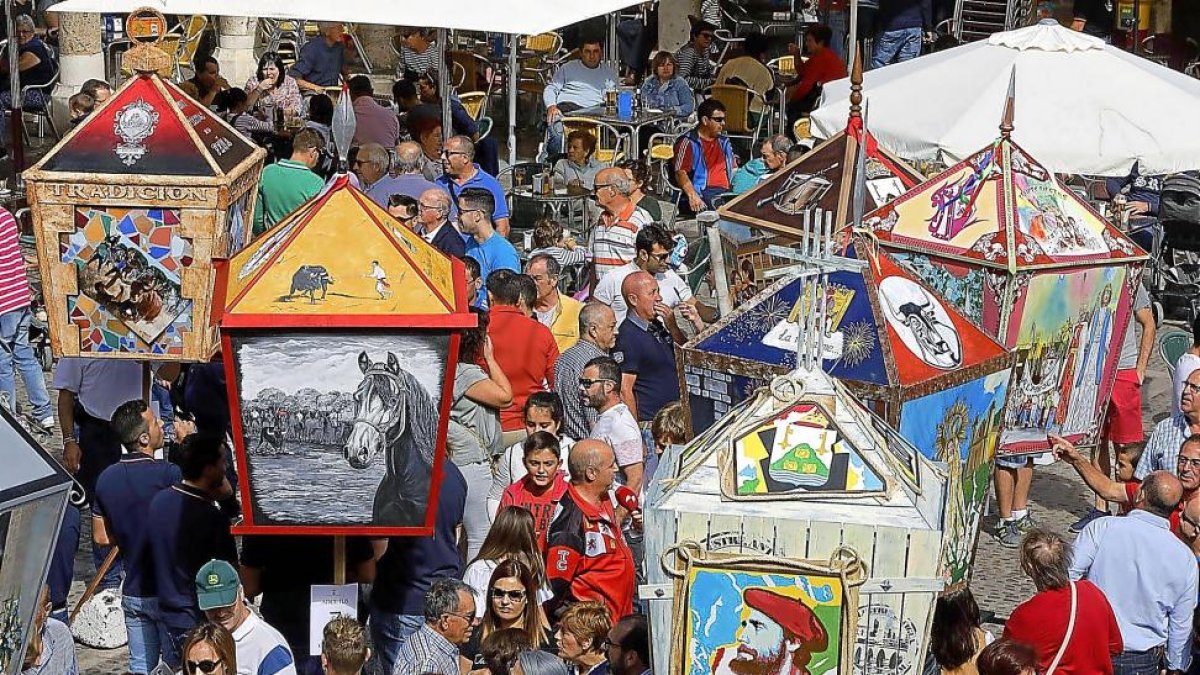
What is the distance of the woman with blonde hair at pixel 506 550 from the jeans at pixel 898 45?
38.9ft

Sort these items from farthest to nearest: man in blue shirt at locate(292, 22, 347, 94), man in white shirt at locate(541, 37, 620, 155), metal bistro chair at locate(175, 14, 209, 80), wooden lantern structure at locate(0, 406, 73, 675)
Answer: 1. metal bistro chair at locate(175, 14, 209, 80)
2. man in blue shirt at locate(292, 22, 347, 94)
3. man in white shirt at locate(541, 37, 620, 155)
4. wooden lantern structure at locate(0, 406, 73, 675)

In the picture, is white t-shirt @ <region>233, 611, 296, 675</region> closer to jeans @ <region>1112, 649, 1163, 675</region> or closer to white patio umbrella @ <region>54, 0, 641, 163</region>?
jeans @ <region>1112, 649, 1163, 675</region>

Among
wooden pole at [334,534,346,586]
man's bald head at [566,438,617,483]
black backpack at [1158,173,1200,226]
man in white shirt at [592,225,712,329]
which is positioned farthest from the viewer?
black backpack at [1158,173,1200,226]

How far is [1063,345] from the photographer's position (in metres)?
8.98

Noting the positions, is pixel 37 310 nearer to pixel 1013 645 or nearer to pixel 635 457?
pixel 635 457

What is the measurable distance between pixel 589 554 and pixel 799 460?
82.0 inches

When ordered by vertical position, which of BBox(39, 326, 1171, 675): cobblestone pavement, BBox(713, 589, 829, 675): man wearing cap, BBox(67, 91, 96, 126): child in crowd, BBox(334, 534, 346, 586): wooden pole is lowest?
BBox(39, 326, 1171, 675): cobblestone pavement

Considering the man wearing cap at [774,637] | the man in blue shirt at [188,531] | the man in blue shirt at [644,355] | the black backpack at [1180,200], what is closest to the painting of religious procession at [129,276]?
the man in blue shirt at [188,531]

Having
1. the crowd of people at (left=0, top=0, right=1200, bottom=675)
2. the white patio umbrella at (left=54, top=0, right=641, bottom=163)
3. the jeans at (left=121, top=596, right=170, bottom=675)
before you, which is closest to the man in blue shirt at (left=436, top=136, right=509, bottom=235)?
the crowd of people at (left=0, top=0, right=1200, bottom=675)

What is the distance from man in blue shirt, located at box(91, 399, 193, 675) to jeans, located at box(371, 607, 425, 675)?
0.81 m

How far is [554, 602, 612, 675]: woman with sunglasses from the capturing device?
7.18 metres

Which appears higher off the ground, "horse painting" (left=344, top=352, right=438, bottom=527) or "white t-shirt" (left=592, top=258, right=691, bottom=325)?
"horse painting" (left=344, top=352, right=438, bottom=527)

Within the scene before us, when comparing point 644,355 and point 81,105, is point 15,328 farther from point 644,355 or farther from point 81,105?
point 644,355

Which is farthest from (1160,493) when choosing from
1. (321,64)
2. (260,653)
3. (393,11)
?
(321,64)
